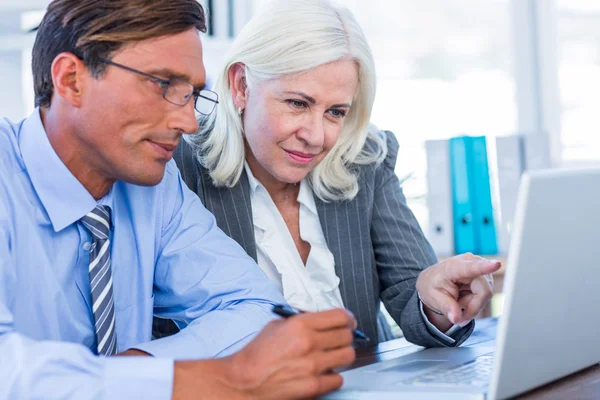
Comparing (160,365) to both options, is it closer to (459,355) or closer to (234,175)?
(459,355)

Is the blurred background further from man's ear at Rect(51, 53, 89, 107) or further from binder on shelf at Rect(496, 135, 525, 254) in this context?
man's ear at Rect(51, 53, 89, 107)

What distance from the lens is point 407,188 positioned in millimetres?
3564

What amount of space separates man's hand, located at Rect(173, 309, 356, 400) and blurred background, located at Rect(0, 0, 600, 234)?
2.60 m

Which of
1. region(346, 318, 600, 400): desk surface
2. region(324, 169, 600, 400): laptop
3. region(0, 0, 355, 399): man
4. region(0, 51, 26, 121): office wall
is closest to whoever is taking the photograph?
region(324, 169, 600, 400): laptop

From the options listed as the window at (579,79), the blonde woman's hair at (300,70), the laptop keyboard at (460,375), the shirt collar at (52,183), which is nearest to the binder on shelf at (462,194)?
the window at (579,79)

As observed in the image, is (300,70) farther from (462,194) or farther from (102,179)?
(462,194)

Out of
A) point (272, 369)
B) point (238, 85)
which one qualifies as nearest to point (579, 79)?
point (238, 85)

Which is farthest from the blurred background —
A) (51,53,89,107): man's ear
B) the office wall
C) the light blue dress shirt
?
(51,53,89,107): man's ear

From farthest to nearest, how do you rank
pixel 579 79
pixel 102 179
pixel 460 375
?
pixel 579 79
pixel 102 179
pixel 460 375

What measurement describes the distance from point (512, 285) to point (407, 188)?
268 cm

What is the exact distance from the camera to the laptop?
907mm

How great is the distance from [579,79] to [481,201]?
1.09 m

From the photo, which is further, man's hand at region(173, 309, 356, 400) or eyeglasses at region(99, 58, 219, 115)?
eyeglasses at region(99, 58, 219, 115)

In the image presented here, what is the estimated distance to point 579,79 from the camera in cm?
366
